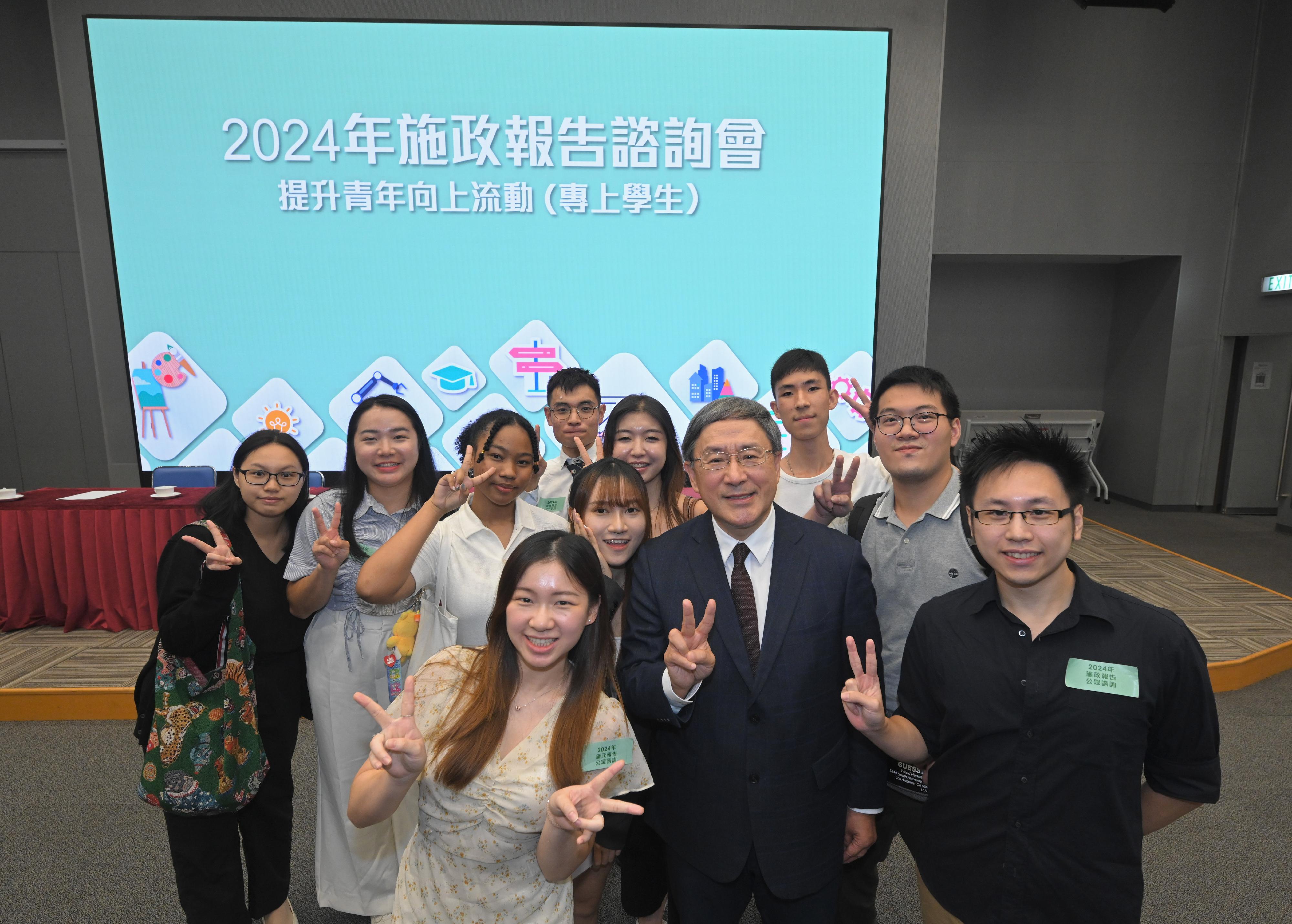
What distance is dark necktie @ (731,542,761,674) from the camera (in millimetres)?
1414

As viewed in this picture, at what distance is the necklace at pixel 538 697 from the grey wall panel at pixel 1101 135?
7956 mm

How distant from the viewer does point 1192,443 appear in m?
7.96

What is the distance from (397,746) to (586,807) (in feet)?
1.18

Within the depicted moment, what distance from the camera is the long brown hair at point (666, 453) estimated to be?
7.34 ft

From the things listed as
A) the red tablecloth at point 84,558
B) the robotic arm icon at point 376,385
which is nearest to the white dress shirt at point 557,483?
the red tablecloth at point 84,558

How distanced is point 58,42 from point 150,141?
1136mm

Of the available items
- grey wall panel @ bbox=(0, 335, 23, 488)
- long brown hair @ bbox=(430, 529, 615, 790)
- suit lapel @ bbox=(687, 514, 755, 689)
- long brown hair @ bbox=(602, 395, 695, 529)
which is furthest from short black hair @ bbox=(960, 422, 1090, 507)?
grey wall panel @ bbox=(0, 335, 23, 488)

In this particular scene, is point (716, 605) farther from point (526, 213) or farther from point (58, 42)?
point (58, 42)

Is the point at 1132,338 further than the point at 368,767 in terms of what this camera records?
Yes

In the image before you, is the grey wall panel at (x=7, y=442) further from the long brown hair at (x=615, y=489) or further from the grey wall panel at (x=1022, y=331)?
the grey wall panel at (x=1022, y=331)

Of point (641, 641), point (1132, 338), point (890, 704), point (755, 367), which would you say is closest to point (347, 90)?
point (755, 367)

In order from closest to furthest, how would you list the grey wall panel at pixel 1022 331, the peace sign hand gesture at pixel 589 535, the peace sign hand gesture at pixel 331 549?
the peace sign hand gesture at pixel 331 549
the peace sign hand gesture at pixel 589 535
the grey wall panel at pixel 1022 331

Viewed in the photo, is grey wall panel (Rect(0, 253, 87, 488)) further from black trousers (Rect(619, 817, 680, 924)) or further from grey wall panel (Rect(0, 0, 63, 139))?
black trousers (Rect(619, 817, 680, 924))

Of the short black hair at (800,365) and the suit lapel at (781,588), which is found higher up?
the short black hair at (800,365)
